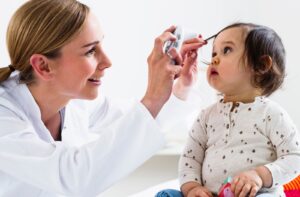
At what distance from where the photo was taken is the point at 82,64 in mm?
1197

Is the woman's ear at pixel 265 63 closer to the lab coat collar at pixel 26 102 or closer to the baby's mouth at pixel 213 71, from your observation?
the baby's mouth at pixel 213 71

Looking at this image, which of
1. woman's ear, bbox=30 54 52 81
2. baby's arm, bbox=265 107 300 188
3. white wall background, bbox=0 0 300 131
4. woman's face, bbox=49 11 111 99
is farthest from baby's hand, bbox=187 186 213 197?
white wall background, bbox=0 0 300 131

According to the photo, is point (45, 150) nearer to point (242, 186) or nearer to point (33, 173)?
point (33, 173)

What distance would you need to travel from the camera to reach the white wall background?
7.02 feet

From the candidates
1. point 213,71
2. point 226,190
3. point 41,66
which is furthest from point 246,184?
point 41,66

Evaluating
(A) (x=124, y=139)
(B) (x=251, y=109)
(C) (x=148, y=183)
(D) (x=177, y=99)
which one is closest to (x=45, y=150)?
(A) (x=124, y=139)

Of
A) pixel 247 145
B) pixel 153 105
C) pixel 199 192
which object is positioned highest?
pixel 153 105

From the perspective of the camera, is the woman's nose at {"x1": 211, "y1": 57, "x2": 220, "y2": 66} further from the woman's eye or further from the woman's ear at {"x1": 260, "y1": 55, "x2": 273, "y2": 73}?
the woman's eye

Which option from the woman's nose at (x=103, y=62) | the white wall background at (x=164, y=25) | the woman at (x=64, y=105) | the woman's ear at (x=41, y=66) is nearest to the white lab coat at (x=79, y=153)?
the woman at (x=64, y=105)

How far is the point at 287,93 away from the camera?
2299 mm

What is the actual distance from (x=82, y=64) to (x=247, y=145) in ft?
1.56

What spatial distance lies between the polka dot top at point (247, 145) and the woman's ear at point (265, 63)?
0.08m

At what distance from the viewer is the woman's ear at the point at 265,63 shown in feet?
3.86

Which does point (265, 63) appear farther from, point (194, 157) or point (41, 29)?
point (41, 29)
